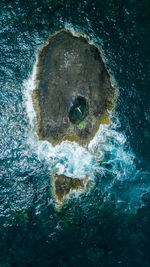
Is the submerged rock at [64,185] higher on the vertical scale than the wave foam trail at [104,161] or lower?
lower

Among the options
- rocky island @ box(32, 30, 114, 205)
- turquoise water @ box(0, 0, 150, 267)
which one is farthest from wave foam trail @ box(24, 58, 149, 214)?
rocky island @ box(32, 30, 114, 205)

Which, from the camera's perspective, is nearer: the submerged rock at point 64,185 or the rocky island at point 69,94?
the rocky island at point 69,94

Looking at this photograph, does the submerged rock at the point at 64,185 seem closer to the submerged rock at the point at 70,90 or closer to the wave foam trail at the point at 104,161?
the wave foam trail at the point at 104,161

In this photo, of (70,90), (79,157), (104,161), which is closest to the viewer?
(70,90)

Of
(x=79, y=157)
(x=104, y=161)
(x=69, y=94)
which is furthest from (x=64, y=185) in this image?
(x=69, y=94)

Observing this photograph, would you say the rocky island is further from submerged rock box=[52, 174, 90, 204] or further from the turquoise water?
the turquoise water

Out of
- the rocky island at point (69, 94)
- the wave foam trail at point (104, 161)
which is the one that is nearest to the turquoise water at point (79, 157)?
the wave foam trail at point (104, 161)

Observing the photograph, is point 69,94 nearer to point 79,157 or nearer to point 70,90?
point 70,90

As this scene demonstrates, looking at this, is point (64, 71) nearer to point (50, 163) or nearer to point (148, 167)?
point (50, 163)
